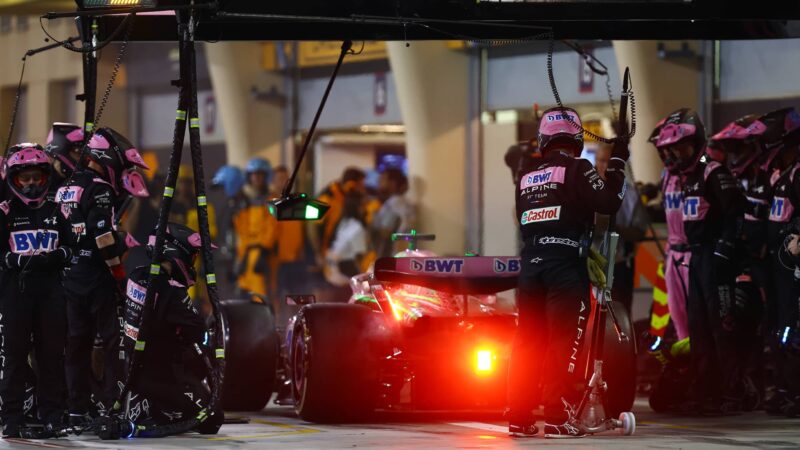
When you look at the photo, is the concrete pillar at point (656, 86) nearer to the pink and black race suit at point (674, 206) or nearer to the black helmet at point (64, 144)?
the pink and black race suit at point (674, 206)

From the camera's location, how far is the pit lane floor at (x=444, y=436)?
10.3m

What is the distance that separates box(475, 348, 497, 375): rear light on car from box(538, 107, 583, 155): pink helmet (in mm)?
1657

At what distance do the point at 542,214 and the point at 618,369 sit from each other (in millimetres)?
1599

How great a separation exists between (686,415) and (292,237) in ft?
28.2

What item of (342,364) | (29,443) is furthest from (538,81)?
(29,443)

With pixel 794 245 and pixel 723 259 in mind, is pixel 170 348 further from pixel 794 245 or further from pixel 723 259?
pixel 794 245

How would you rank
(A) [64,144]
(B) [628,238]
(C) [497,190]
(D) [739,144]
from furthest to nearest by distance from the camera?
(C) [497,190]
(B) [628,238]
(D) [739,144]
(A) [64,144]

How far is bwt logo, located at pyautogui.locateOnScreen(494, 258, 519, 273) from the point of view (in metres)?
11.7

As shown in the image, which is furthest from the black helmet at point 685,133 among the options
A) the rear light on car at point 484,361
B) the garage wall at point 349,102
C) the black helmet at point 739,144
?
the garage wall at point 349,102

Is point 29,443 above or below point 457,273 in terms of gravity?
below

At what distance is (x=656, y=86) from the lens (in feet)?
57.9

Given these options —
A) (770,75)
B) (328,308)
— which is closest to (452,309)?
(328,308)

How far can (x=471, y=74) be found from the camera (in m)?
20.0

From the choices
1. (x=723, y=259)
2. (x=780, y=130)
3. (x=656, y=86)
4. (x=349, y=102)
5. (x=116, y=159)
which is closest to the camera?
(x=116, y=159)
